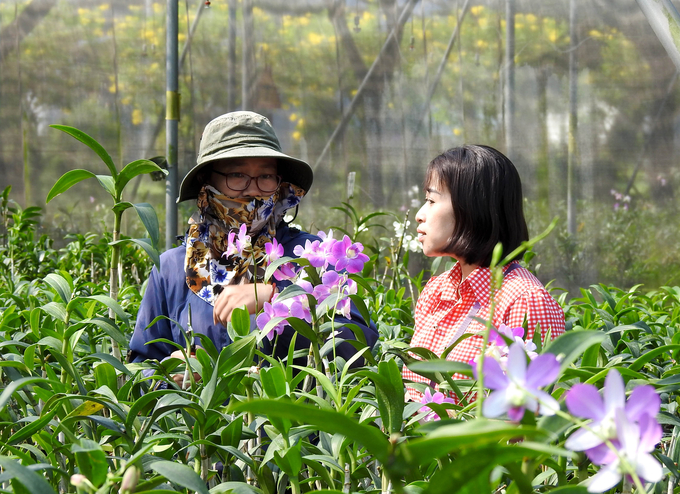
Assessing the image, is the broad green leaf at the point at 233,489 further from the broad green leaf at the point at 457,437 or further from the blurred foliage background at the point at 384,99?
the blurred foliage background at the point at 384,99

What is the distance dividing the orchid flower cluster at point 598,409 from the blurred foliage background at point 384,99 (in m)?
3.42

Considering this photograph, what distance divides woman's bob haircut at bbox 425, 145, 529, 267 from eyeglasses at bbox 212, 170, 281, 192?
1.75 feet

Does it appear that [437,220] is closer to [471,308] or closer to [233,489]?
[471,308]

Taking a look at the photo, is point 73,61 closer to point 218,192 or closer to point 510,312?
point 218,192

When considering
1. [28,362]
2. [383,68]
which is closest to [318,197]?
[383,68]

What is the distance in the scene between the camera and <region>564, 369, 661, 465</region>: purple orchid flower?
16.1 inches

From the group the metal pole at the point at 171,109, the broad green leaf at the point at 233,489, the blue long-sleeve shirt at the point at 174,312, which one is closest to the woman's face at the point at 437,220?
the blue long-sleeve shirt at the point at 174,312

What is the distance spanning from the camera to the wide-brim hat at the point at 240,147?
Result: 1.84m

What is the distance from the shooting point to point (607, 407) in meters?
0.42

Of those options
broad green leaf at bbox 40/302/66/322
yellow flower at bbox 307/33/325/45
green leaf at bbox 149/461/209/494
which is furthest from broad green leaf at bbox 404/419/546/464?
yellow flower at bbox 307/33/325/45

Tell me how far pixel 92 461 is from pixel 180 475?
0.30ft

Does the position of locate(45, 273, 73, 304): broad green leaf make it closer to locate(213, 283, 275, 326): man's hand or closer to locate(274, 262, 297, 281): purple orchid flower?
locate(213, 283, 275, 326): man's hand

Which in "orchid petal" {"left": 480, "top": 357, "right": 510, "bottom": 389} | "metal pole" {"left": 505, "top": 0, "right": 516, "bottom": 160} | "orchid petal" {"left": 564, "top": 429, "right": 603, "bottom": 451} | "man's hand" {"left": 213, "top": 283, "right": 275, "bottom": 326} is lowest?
"man's hand" {"left": 213, "top": 283, "right": 275, "bottom": 326}

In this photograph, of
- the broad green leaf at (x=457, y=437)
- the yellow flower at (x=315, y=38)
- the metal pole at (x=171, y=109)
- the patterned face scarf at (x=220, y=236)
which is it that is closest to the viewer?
Answer: the broad green leaf at (x=457, y=437)
